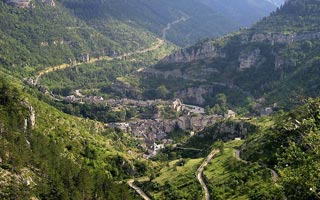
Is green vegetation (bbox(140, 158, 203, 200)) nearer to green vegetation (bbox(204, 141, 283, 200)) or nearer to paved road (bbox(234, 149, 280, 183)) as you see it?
green vegetation (bbox(204, 141, 283, 200))

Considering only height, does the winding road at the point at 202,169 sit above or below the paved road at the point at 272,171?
below

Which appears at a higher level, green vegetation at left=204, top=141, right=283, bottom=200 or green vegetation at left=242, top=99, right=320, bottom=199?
green vegetation at left=242, top=99, right=320, bottom=199

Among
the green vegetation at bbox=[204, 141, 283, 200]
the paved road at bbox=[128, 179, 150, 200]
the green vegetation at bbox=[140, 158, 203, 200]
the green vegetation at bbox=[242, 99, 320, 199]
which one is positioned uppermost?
the green vegetation at bbox=[242, 99, 320, 199]

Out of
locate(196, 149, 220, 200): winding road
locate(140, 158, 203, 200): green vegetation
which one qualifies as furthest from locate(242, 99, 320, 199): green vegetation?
locate(140, 158, 203, 200): green vegetation

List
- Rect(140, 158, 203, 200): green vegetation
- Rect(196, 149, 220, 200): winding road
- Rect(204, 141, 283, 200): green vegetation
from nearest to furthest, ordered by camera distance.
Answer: Rect(204, 141, 283, 200): green vegetation → Rect(196, 149, 220, 200): winding road → Rect(140, 158, 203, 200): green vegetation

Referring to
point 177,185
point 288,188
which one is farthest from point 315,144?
point 177,185

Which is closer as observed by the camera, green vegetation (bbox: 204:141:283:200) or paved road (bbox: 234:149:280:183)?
green vegetation (bbox: 204:141:283:200)

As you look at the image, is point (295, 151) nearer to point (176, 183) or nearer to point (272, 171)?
point (272, 171)

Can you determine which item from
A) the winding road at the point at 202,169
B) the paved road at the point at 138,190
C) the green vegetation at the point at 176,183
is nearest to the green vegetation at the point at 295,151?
the winding road at the point at 202,169

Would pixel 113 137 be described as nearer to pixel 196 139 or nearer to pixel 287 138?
pixel 196 139

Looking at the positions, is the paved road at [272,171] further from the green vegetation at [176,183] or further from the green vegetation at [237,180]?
the green vegetation at [176,183]

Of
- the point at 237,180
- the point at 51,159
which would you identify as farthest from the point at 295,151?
the point at 51,159
